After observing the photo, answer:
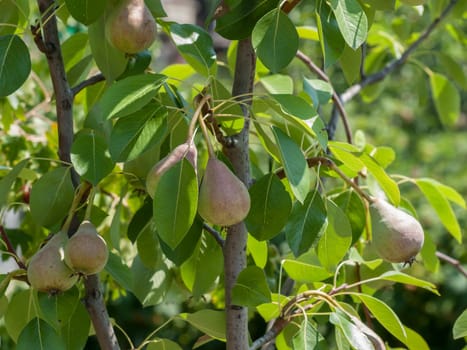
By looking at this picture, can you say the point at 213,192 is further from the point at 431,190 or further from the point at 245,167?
the point at 431,190

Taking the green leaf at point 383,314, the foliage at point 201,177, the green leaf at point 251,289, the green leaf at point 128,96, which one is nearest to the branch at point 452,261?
the foliage at point 201,177

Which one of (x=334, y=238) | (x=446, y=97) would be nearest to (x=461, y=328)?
(x=334, y=238)

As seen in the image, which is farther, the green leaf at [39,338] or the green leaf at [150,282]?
the green leaf at [150,282]

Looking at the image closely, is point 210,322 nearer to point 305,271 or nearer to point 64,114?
point 305,271

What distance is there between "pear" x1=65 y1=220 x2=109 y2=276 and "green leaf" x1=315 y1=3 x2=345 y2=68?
0.34 meters

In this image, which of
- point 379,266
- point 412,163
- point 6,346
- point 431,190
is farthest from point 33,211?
point 412,163

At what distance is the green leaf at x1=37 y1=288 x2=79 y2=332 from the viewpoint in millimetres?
1053

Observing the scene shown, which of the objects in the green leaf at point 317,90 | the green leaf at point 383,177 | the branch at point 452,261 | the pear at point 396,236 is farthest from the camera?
the branch at point 452,261

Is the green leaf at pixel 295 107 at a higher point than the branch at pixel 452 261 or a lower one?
higher

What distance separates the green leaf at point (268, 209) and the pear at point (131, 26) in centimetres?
23

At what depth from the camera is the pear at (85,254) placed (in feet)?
3.22

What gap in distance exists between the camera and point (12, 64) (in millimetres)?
1106

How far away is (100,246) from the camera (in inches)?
39.5

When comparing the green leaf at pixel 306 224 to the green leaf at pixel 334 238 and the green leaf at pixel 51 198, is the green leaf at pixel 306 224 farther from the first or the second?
the green leaf at pixel 51 198
